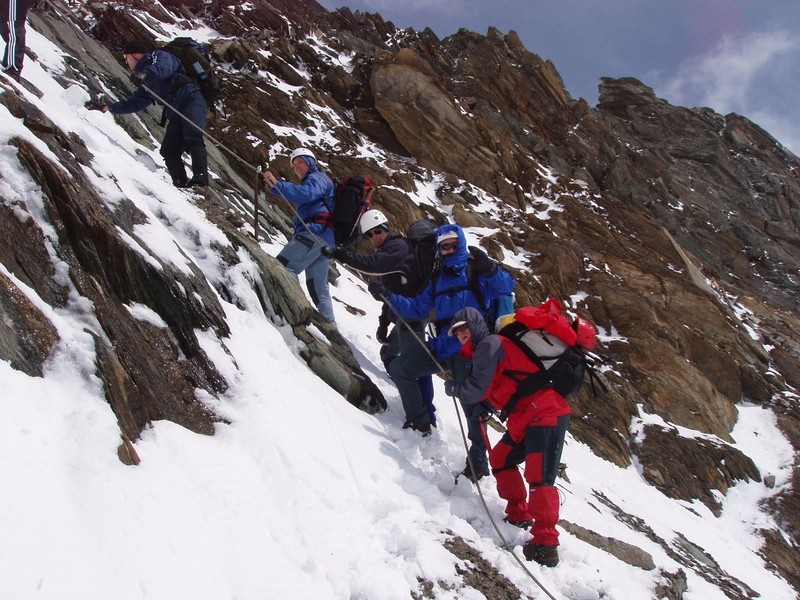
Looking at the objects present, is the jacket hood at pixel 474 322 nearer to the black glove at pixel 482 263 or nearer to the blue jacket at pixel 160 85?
the black glove at pixel 482 263

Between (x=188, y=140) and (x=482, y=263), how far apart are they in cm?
454

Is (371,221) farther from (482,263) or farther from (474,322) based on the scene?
(474,322)

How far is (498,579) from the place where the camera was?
13.3 feet

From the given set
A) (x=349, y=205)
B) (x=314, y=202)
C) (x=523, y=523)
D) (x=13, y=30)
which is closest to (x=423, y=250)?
(x=349, y=205)

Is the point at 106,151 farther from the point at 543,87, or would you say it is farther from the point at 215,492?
the point at 543,87

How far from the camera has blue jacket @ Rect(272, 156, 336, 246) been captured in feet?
22.7

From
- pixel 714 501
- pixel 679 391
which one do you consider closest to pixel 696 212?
pixel 679 391

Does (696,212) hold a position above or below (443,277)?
above

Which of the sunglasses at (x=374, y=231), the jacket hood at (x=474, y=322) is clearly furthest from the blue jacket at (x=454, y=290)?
the sunglasses at (x=374, y=231)

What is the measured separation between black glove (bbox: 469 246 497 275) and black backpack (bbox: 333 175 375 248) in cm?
197

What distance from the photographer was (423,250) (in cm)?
617

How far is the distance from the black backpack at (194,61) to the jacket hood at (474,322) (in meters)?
4.77

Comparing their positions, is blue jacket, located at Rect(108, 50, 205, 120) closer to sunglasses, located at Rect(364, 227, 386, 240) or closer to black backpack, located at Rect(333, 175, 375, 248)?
black backpack, located at Rect(333, 175, 375, 248)

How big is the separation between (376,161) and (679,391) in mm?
15684
